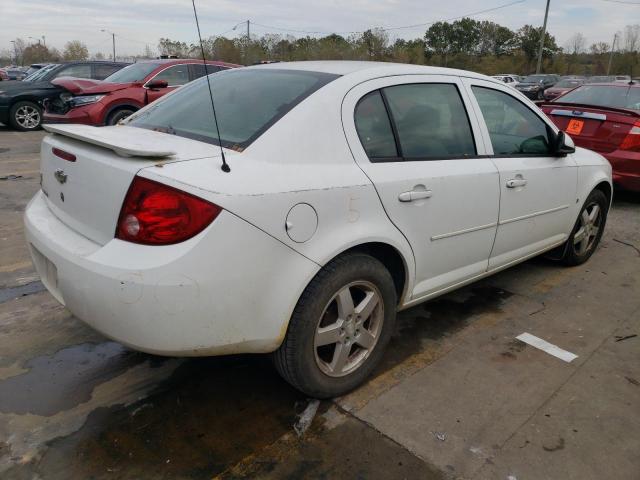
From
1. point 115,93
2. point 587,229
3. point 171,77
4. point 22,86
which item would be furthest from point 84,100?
point 587,229

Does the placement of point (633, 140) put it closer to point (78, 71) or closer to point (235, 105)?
point (235, 105)

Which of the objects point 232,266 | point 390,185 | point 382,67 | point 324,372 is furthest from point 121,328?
point 382,67

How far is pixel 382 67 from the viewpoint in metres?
2.83

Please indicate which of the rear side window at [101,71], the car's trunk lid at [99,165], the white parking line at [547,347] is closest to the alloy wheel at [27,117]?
the rear side window at [101,71]

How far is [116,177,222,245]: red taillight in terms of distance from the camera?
1.98 metres

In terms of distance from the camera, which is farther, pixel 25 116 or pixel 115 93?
pixel 25 116

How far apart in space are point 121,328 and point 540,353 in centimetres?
235

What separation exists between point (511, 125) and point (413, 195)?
53.2 inches

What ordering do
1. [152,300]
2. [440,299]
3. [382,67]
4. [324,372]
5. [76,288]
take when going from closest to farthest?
[152,300], [76,288], [324,372], [382,67], [440,299]

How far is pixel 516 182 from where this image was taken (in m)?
3.31

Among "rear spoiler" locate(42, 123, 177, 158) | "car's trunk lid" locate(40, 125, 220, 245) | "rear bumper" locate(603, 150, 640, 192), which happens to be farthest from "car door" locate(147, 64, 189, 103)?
"car's trunk lid" locate(40, 125, 220, 245)

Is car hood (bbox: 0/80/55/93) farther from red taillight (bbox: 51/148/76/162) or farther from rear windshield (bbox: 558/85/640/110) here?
red taillight (bbox: 51/148/76/162)

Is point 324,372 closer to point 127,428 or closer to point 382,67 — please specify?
point 127,428

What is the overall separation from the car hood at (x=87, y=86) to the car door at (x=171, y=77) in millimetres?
467
